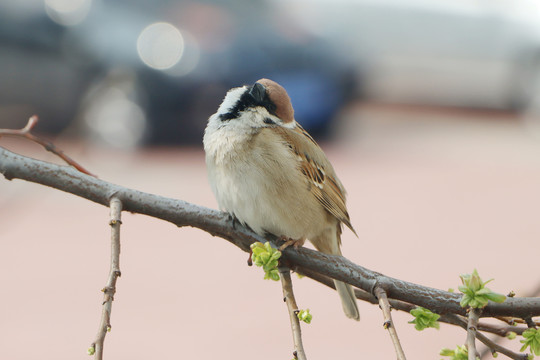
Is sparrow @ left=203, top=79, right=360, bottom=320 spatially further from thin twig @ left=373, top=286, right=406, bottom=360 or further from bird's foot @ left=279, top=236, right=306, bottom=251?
thin twig @ left=373, top=286, right=406, bottom=360

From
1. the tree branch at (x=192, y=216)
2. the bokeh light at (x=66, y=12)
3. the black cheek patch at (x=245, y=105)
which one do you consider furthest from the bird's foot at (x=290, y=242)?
the bokeh light at (x=66, y=12)

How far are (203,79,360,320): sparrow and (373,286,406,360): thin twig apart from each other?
0.80m

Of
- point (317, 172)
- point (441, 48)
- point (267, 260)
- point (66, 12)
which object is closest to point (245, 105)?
point (317, 172)

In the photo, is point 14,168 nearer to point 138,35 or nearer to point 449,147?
point 138,35

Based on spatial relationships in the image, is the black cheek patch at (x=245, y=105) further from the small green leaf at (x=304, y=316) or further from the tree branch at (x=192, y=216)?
the small green leaf at (x=304, y=316)

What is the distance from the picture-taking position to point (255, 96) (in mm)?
2408

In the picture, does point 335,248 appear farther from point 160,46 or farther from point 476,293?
point 160,46

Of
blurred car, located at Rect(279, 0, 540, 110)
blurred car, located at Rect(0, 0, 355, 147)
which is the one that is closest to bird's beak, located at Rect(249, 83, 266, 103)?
blurred car, located at Rect(0, 0, 355, 147)

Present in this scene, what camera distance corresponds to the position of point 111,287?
4.48ft

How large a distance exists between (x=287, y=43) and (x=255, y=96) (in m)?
6.83

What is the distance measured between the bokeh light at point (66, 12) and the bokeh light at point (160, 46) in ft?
2.29

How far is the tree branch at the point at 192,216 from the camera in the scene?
158cm

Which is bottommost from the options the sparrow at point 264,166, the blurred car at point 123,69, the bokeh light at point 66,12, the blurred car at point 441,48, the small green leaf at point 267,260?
the small green leaf at point 267,260

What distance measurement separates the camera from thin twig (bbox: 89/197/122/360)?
1.25 meters
